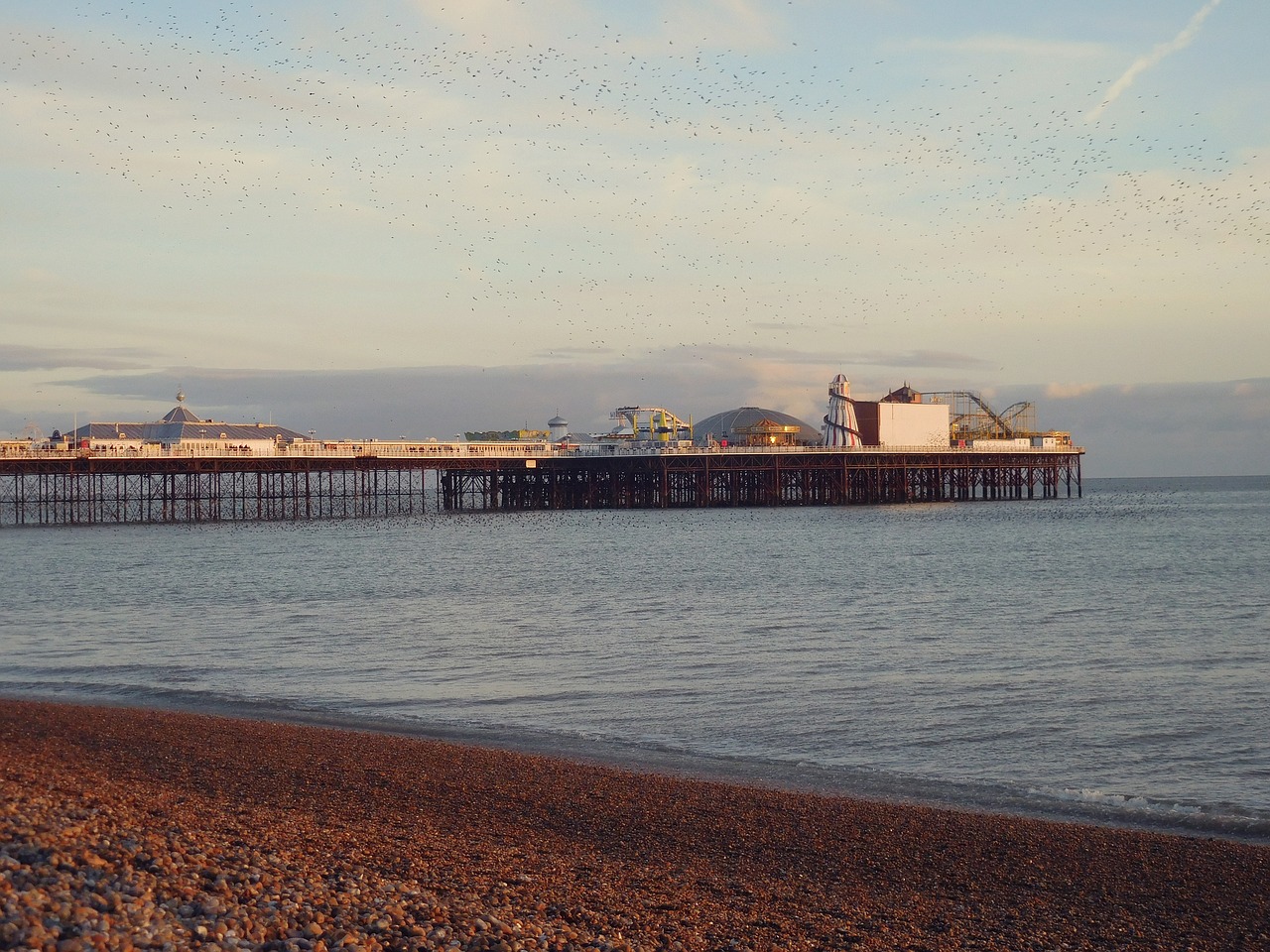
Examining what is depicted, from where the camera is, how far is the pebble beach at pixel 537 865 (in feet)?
20.6

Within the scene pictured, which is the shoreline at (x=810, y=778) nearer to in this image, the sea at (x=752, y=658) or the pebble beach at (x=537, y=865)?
the sea at (x=752, y=658)

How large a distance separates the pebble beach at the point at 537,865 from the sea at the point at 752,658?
51.0 inches

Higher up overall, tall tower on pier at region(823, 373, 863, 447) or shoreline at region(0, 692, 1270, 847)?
tall tower on pier at region(823, 373, 863, 447)

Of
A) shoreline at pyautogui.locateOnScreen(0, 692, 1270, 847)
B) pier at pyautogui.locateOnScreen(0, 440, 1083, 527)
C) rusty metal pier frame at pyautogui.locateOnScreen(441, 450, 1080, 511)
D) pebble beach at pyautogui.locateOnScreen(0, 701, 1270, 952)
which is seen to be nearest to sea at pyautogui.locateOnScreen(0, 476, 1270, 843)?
shoreline at pyautogui.locateOnScreen(0, 692, 1270, 847)

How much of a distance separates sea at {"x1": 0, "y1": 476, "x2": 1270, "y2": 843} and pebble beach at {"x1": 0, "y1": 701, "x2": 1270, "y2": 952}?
130 cm

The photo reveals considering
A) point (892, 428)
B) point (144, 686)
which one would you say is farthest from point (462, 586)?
point (892, 428)

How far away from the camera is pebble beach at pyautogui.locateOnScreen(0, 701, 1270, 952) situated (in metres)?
6.29

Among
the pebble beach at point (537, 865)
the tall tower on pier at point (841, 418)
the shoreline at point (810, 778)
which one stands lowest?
the shoreline at point (810, 778)

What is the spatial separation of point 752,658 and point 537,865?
1044 centimetres

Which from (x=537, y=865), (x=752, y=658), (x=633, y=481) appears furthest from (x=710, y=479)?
(x=537, y=865)

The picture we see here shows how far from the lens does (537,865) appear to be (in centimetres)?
837

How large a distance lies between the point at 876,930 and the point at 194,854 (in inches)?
165

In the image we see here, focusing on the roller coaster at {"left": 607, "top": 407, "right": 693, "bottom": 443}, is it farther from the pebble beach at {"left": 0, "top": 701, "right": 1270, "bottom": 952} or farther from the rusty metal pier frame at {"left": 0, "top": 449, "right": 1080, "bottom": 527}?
the pebble beach at {"left": 0, "top": 701, "right": 1270, "bottom": 952}

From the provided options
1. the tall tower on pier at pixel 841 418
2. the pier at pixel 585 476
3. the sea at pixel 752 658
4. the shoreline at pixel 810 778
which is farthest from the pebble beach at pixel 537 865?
the tall tower on pier at pixel 841 418
